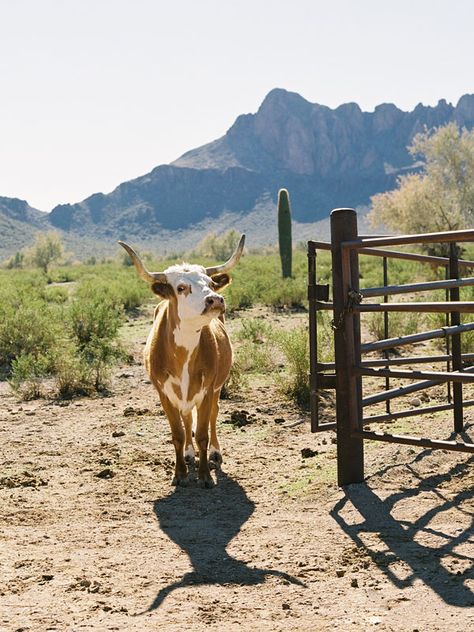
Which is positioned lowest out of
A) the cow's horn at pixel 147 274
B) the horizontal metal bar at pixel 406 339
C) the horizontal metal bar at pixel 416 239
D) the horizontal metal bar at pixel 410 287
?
the horizontal metal bar at pixel 406 339

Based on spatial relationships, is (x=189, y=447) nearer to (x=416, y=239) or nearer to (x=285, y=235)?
(x=416, y=239)

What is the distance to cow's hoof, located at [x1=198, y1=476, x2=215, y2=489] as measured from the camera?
691 cm

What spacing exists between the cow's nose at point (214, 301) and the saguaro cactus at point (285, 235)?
24150 millimetres

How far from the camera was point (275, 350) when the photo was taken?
1400cm

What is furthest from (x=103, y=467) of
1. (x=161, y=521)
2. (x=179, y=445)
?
(x=161, y=521)

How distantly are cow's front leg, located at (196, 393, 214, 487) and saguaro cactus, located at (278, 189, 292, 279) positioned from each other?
23.7m

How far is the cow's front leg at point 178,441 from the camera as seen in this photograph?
699cm

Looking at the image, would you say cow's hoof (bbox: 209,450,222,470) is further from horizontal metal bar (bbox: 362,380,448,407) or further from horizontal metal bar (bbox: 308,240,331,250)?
horizontal metal bar (bbox: 308,240,331,250)

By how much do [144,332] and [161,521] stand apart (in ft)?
37.7

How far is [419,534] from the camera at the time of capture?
5172 millimetres

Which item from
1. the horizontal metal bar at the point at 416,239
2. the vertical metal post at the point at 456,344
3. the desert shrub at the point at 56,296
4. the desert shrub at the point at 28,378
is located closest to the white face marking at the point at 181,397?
the horizontal metal bar at the point at 416,239

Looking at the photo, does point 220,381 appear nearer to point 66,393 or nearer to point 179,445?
point 179,445

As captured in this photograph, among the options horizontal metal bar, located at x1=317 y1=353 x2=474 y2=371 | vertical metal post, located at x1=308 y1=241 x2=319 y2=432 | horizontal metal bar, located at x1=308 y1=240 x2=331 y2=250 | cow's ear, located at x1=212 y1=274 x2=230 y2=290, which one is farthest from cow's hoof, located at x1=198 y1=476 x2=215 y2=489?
horizontal metal bar, located at x1=308 y1=240 x2=331 y2=250

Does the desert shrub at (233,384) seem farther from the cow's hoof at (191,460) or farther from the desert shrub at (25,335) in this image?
the desert shrub at (25,335)
